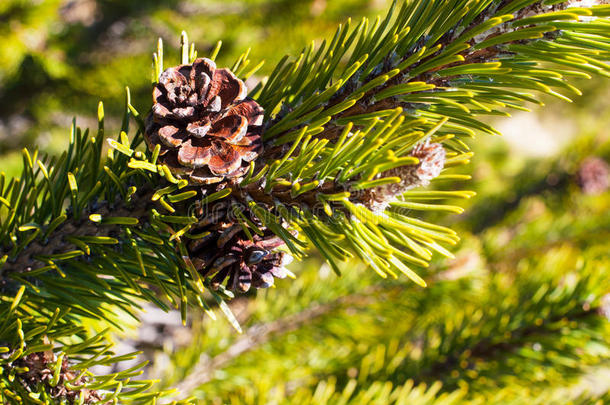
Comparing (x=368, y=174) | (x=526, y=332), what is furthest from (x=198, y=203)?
(x=526, y=332)

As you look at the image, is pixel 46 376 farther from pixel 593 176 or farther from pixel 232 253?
pixel 593 176

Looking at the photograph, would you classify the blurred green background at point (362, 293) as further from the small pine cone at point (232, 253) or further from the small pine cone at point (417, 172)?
the small pine cone at point (417, 172)

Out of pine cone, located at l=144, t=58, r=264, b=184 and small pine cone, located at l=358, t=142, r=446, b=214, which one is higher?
pine cone, located at l=144, t=58, r=264, b=184

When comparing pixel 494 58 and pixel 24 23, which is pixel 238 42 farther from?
pixel 494 58

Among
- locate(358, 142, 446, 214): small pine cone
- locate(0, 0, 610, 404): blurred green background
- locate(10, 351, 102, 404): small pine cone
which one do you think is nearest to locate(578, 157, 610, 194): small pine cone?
locate(0, 0, 610, 404): blurred green background

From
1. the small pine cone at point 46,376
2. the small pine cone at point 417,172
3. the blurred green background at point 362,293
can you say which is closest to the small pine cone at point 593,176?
the blurred green background at point 362,293

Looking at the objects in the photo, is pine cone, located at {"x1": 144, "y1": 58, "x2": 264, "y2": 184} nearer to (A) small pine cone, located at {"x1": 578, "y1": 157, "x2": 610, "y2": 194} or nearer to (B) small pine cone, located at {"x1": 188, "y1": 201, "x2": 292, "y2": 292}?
(B) small pine cone, located at {"x1": 188, "y1": 201, "x2": 292, "y2": 292}
